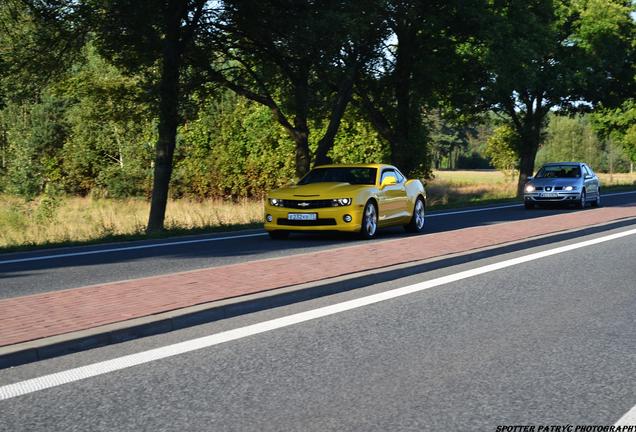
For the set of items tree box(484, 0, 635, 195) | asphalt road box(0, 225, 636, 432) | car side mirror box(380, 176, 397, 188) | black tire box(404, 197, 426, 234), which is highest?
tree box(484, 0, 635, 195)

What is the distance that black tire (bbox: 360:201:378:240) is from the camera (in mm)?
15180

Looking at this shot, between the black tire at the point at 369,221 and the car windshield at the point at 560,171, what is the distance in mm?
12805

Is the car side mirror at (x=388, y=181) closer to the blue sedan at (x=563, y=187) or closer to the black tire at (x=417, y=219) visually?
the black tire at (x=417, y=219)

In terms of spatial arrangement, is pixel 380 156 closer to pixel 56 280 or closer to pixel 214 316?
pixel 56 280

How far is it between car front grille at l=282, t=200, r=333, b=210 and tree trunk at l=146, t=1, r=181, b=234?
6394mm

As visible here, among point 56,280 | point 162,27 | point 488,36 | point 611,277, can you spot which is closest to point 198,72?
point 162,27

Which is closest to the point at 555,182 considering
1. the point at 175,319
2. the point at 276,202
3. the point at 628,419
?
the point at 276,202

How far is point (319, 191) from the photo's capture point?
15.2 m

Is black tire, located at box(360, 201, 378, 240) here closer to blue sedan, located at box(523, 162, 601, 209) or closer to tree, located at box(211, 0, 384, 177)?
tree, located at box(211, 0, 384, 177)

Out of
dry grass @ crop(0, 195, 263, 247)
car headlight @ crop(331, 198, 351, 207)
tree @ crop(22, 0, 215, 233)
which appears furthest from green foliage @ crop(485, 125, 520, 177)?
car headlight @ crop(331, 198, 351, 207)

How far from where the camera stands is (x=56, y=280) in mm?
10188

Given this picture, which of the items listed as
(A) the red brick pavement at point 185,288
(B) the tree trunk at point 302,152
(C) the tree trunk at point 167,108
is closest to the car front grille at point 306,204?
(A) the red brick pavement at point 185,288

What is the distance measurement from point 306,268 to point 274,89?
19.0 m

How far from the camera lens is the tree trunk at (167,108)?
2073 centimetres
